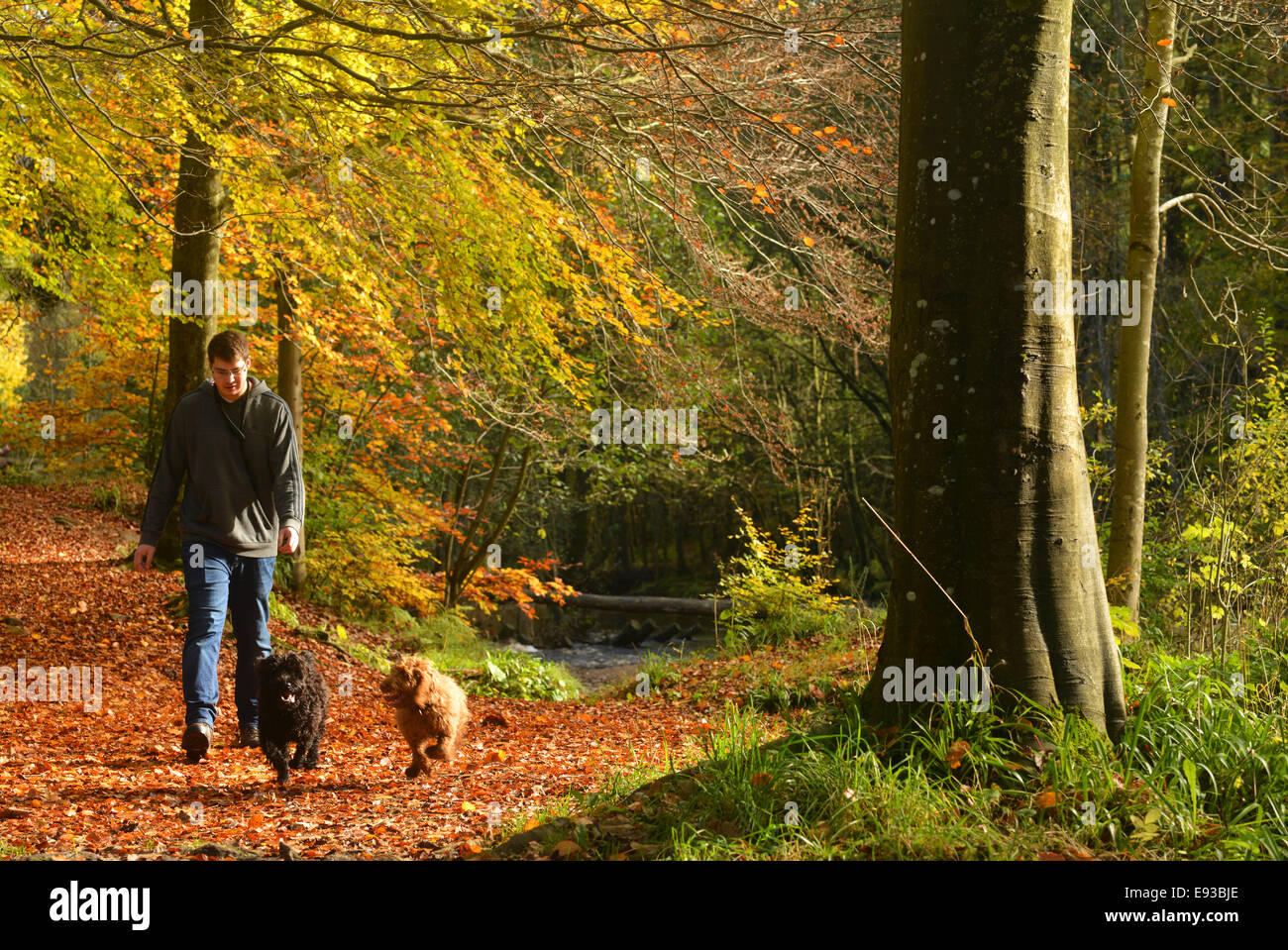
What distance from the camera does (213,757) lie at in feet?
16.9

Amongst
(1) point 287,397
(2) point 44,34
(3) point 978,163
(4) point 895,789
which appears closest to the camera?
(4) point 895,789

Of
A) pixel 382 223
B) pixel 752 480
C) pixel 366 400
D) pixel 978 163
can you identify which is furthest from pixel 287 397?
pixel 752 480

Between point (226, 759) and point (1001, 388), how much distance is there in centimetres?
428

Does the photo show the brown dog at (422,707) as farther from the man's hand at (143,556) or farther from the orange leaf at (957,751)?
the orange leaf at (957,751)

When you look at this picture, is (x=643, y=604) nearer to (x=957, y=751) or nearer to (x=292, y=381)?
(x=292, y=381)

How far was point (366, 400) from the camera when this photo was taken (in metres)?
13.0

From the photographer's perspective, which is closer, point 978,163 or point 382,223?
point 978,163

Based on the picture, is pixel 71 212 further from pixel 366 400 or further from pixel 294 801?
pixel 294 801

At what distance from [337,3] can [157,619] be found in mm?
5623

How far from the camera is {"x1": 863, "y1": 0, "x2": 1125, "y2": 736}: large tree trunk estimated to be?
3471mm

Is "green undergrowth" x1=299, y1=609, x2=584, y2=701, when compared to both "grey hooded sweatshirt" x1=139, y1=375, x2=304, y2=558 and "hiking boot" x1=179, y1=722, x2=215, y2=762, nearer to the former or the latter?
"hiking boot" x1=179, y1=722, x2=215, y2=762

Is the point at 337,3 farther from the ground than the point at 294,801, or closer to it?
farther from the ground

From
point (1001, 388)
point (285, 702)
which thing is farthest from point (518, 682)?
point (1001, 388)

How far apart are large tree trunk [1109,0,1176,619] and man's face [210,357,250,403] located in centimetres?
587
